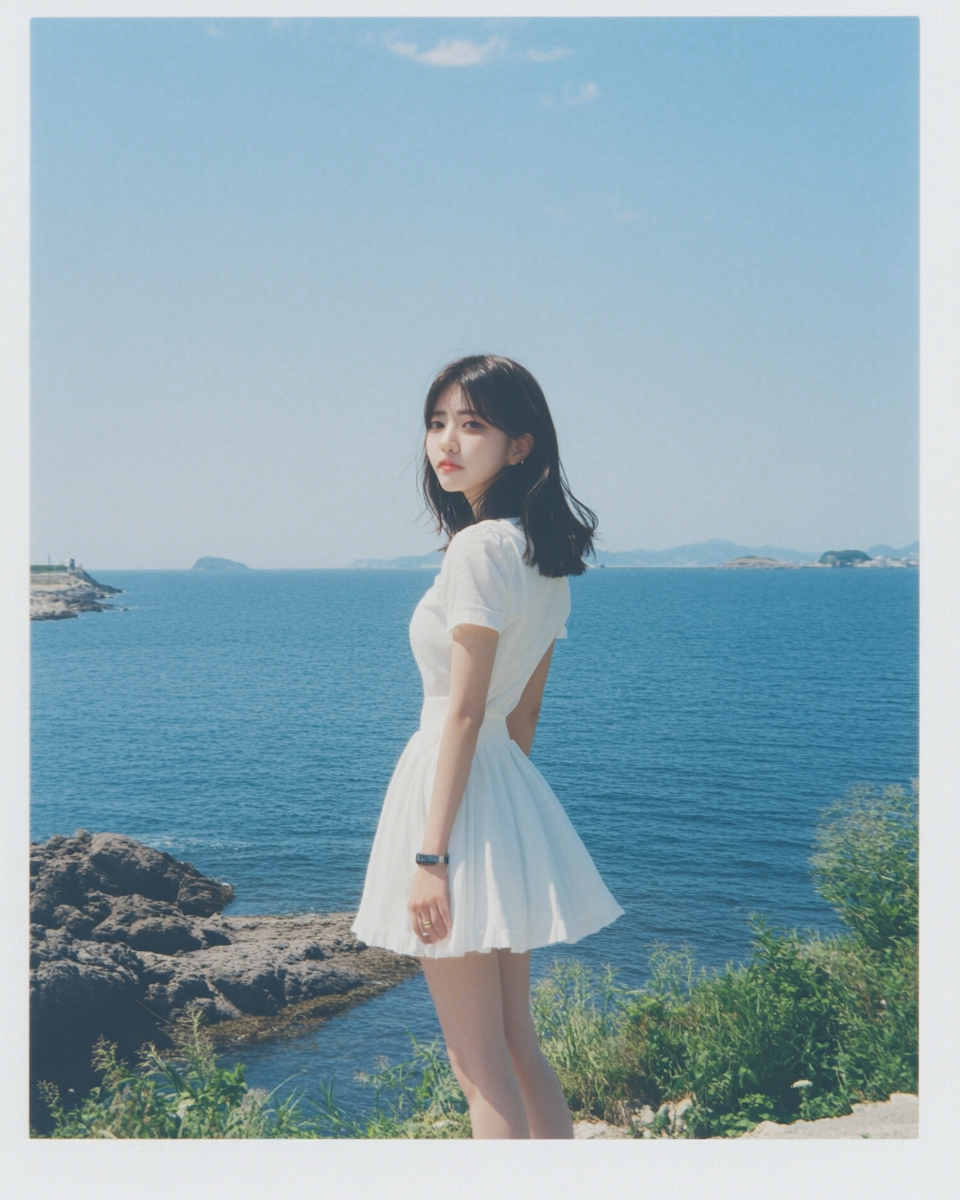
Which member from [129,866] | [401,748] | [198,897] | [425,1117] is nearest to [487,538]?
[425,1117]

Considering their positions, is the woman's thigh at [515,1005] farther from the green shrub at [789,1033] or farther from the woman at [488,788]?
the green shrub at [789,1033]

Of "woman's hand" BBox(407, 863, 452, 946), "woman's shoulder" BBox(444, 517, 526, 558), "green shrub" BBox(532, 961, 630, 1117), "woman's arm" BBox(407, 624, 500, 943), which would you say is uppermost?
"woman's shoulder" BBox(444, 517, 526, 558)

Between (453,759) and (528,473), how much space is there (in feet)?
1.90

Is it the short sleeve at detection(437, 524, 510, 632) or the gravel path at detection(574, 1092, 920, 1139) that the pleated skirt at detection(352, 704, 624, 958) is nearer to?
the short sleeve at detection(437, 524, 510, 632)

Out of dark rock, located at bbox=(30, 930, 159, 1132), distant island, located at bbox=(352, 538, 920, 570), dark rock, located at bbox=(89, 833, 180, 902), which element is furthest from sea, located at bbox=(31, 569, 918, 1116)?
distant island, located at bbox=(352, 538, 920, 570)

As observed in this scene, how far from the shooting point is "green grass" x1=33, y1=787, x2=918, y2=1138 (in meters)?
2.43

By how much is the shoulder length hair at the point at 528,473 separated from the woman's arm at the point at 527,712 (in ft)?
0.88

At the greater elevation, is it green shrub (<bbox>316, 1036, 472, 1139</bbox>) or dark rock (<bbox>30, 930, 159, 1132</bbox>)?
green shrub (<bbox>316, 1036, 472, 1139</bbox>)

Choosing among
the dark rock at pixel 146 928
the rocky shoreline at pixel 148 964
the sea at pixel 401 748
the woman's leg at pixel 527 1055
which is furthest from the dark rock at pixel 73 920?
the woman's leg at pixel 527 1055

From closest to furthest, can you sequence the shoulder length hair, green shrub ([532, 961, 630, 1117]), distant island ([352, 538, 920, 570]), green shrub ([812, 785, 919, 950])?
1. the shoulder length hair
2. green shrub ([532, 961, 630, 1117])
3. green shrub ([812, 785, 919, 950])
4. distant island ([352, 538, 920, 570])

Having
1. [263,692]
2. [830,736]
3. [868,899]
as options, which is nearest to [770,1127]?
[868,899]

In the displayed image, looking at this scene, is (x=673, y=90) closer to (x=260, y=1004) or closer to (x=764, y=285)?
(x=260, y=1004)

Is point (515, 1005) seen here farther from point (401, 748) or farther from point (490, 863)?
point (401, 748)

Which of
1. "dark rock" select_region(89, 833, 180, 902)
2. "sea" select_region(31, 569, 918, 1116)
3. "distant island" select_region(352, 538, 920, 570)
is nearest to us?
"dark rock" select_region(89, 833, 180, 902)
